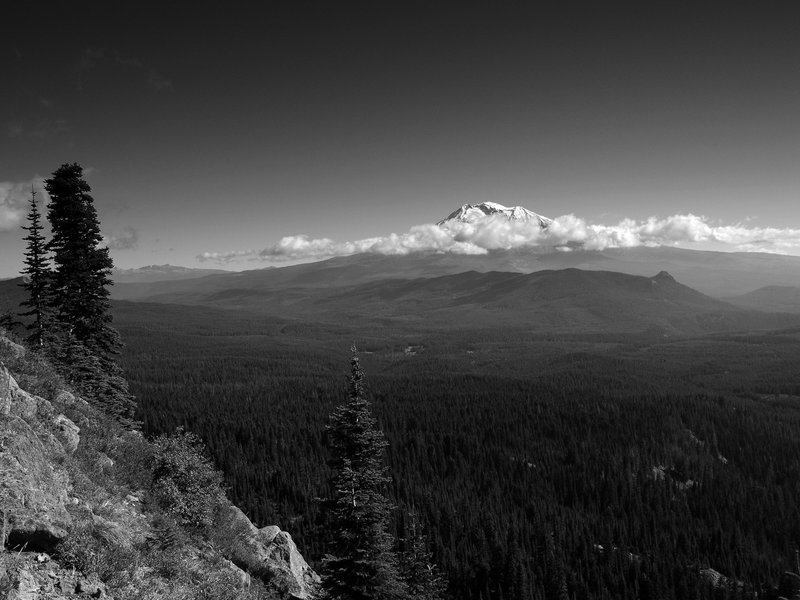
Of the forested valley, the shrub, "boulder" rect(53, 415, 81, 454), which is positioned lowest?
the forested valley

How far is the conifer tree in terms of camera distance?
36281 mm

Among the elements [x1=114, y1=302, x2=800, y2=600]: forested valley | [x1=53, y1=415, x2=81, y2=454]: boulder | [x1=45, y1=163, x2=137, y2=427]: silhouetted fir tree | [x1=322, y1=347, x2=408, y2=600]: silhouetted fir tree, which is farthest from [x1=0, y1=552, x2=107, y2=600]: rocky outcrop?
[x1=114, y1=302, x2=800, y2=600]: forested valley

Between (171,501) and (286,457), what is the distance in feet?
385

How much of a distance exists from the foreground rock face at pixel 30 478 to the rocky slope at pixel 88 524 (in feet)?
0.12

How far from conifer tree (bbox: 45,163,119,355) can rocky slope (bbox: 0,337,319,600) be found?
1429 centimetres

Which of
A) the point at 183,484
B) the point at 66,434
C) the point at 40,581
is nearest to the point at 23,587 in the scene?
the point at 40,581

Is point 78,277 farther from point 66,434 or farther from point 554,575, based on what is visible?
point 554,575

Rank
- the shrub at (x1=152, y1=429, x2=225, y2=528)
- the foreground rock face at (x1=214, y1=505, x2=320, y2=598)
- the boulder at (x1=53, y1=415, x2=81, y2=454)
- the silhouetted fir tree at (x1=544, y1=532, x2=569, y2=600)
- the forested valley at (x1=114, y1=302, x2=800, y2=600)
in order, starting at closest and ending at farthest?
the boulder at (x1=53, y1=415, x2=81, y2=454) → the shrub at (x1=152, y1=429, x2=225, y2=528) → the foreground rock face at (x1=214, y1=505, x2=320, y2=598) → the silhouetted fir tree at (x1=544, y1=532, x2=569, y2=600) → the forested valley at (x1=114, y1=302, x2=800, y2=600)

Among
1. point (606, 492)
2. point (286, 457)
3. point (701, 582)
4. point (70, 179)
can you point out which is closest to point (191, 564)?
point (70, 179)

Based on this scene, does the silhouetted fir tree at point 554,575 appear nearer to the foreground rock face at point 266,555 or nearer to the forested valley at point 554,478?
the forested valley at point 554,478

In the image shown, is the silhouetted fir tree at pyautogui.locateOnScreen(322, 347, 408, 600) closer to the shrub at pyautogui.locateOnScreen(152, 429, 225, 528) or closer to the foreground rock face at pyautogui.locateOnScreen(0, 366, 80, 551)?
the shrub at pyautogui.locateOnScreen(152, 429, 225, 528)

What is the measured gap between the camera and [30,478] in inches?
495

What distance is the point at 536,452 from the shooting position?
469 ft

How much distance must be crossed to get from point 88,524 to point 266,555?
623 inches
